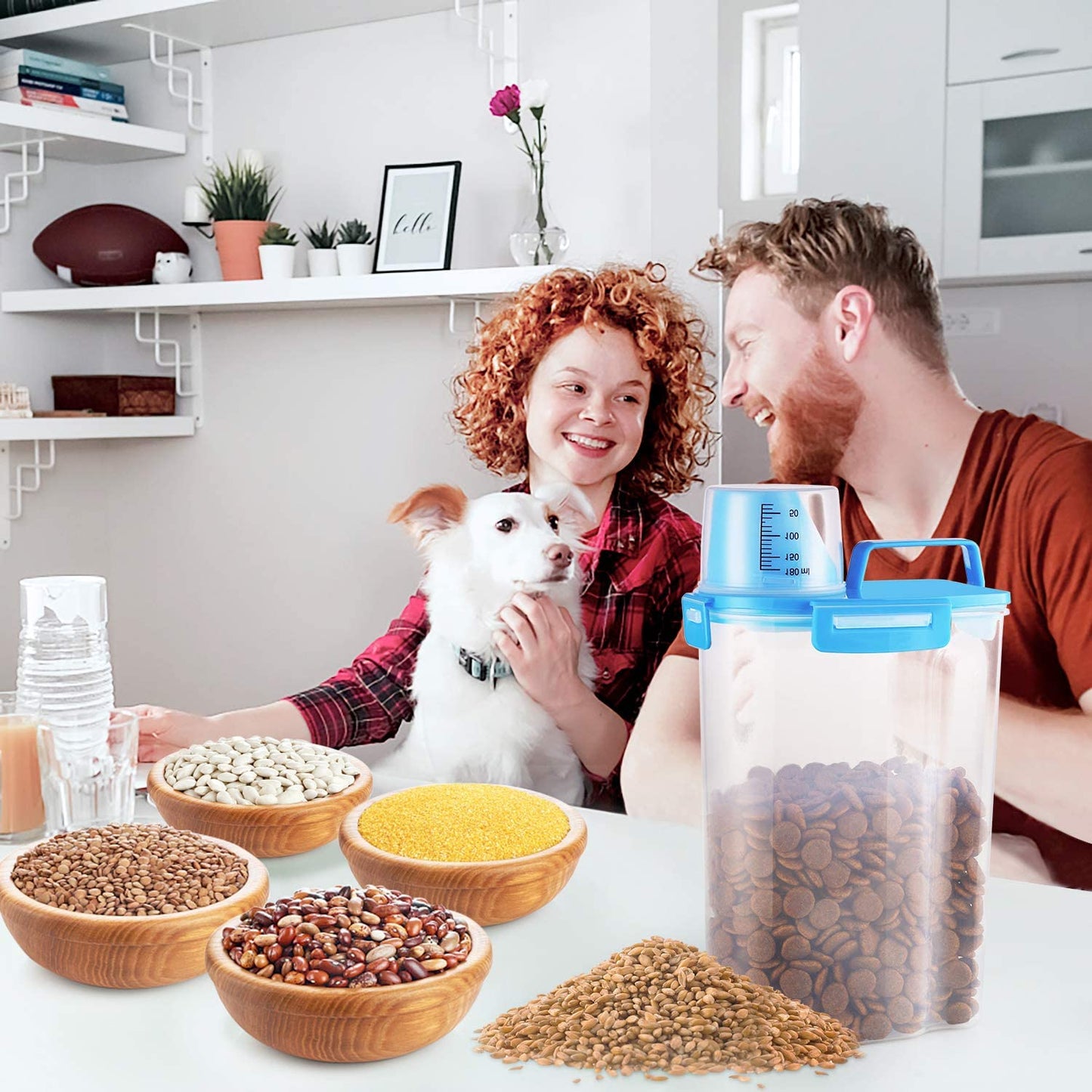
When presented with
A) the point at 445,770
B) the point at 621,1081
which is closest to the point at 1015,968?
the point at 621,1081

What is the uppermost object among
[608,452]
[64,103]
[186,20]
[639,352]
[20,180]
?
[186,20]

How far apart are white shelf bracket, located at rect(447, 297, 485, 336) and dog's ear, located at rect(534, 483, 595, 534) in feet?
1.71

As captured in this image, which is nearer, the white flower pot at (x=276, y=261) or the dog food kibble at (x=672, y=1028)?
the dog food kibble at (x=672, y=1028)

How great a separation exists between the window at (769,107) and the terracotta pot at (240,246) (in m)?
1.00

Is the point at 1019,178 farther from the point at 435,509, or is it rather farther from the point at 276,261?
the point at 276,261

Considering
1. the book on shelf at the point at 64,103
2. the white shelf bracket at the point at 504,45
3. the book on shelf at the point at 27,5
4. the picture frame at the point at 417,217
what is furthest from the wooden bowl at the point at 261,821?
the book on shelf at the point at 27,5

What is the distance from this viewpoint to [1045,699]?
1530 millimetres

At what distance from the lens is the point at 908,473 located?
64.0 inches

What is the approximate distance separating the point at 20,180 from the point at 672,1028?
246 centimetres

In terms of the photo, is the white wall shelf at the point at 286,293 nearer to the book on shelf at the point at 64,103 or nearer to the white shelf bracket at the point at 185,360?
the white shelf bracket at the point at 185,360

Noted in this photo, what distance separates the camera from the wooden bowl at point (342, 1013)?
2.40 ft

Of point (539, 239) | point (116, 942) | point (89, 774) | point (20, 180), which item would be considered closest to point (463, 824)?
point (116, 942)

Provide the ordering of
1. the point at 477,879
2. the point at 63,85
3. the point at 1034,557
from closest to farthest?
the point at 477,879
the point at 1034,557
the point at 63,85

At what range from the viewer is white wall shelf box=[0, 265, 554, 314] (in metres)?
2.08
